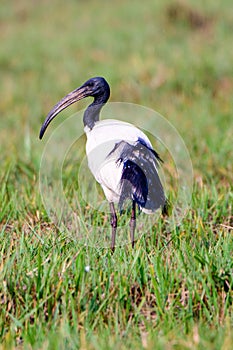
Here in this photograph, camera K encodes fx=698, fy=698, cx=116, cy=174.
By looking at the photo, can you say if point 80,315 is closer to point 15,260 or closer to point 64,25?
point 15,260

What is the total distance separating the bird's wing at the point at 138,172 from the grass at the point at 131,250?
27 centimetres

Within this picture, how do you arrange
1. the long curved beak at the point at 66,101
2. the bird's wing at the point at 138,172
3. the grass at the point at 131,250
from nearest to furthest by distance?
1. the grass at the point at 131,250
2. the bird's wing at the point at 138,172
3. the long curved beak at the point at 66,101

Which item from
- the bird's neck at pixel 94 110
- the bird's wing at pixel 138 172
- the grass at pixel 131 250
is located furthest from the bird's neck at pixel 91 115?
the grass at pixel 131 250

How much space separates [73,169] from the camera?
5.32m

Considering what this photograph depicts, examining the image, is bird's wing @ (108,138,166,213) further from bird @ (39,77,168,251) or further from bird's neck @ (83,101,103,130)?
bird's neck @ (83,101,103,130)

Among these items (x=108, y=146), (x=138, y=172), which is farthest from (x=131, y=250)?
(x=108, y=146)

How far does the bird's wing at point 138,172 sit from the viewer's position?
11.1 feet

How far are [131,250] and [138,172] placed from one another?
0.40 m

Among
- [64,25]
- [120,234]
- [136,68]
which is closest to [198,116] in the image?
[136,68]

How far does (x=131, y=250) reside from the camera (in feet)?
11.5

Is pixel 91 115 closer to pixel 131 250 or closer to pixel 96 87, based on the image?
pixel 96 87

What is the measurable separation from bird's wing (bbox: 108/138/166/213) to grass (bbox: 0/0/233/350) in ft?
0.89

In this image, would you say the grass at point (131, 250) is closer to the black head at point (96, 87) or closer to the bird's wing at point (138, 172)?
the bird's wing at point (138, 172)

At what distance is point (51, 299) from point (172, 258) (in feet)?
2.08
